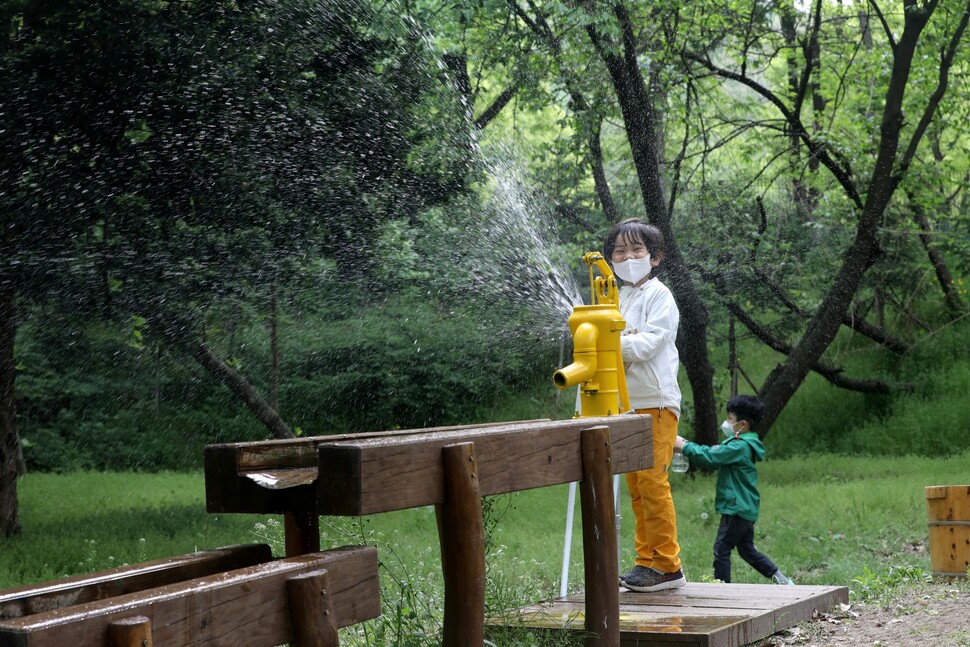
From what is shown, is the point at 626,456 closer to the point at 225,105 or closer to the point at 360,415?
the point at 225,105

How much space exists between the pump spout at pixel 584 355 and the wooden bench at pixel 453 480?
34 centimetres

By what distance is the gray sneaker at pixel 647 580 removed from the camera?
4734mm

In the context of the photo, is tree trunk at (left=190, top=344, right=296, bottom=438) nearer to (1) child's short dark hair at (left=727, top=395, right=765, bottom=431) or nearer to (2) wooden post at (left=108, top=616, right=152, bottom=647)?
(1) child's short dark hair at (left=727, top=395, right=765, bottom=431)

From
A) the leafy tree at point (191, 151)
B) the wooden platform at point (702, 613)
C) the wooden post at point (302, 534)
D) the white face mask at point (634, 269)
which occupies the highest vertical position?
the leafy tree at point (191, 151)

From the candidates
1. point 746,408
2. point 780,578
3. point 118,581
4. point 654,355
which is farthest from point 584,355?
point 780,578

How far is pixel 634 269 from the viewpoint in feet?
15.8

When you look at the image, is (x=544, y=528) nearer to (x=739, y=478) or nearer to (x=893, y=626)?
(x=739, y=478)

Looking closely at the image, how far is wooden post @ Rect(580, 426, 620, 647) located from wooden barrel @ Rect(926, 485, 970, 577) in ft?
11.9

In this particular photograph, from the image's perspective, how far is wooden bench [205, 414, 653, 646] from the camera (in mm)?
2564

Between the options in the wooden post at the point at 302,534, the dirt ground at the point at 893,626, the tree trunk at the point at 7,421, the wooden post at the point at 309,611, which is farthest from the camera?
the tree trunk at the point at 7,421

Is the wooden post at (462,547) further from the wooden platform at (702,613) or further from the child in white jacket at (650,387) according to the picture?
the child in white jacket at (650,387)

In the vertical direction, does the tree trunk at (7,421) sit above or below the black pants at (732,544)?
above

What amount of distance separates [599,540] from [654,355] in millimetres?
1351

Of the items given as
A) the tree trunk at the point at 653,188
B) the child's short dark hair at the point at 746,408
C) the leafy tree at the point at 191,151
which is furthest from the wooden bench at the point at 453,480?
the tree trunk at the point at 653,188
